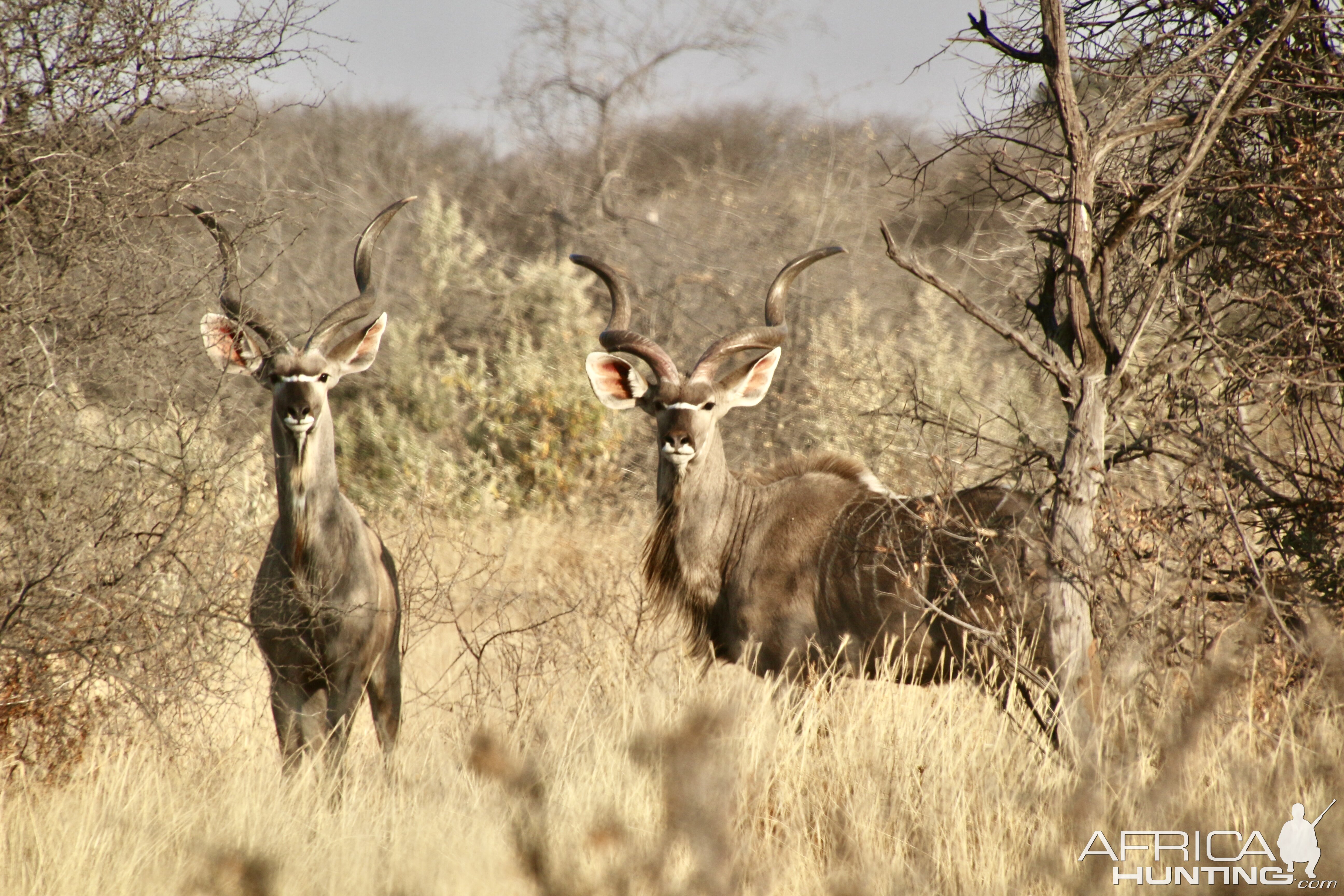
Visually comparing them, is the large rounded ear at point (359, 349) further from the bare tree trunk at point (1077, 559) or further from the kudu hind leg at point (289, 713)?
the bare tree trunk at point (1077, 559)

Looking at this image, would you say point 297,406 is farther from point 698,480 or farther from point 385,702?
point 698,480

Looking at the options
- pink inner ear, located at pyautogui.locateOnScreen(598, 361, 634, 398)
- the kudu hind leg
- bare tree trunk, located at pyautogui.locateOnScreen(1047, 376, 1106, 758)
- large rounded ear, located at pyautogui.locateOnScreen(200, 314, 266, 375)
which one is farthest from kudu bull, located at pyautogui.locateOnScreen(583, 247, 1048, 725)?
the kudu hind leg

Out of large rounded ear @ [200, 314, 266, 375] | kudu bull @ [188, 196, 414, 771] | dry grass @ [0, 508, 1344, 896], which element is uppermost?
large rounded ear @ [200, 314, 266, 375]

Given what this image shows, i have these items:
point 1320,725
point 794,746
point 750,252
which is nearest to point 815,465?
point 794,746

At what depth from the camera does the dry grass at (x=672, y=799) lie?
3.29 m

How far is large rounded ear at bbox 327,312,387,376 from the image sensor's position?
5094mm

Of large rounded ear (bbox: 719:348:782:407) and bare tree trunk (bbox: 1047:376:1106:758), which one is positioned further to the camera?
large rounded ear (bbox: 719:348:782:407)

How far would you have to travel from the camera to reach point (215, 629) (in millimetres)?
5344

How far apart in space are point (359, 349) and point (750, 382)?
2.02 metres

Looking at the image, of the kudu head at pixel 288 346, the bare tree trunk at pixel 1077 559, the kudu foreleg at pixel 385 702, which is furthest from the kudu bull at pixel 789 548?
the kudu foreleg at pixel 385 702

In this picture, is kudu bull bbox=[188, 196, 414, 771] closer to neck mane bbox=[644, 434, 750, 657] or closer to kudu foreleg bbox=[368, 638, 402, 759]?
kudu foreleg bbox=[368, 638, 402, 759]

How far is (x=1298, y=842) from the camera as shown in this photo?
3182mm

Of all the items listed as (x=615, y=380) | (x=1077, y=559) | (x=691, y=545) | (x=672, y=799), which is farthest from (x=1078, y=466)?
(x=615, y=380)

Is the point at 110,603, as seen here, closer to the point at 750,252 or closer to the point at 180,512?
the point at 180,512
